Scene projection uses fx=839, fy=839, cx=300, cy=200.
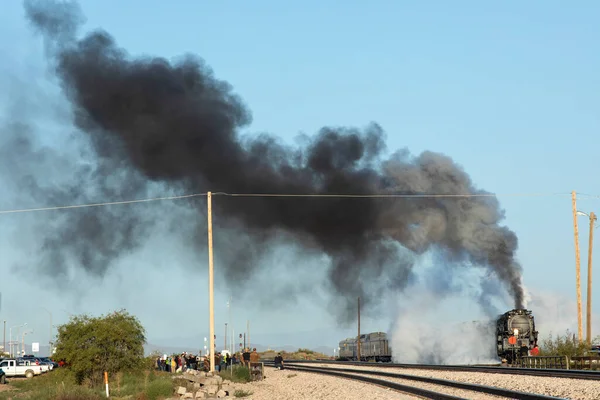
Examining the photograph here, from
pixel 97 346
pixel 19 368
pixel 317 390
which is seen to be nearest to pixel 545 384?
pixel 317 390

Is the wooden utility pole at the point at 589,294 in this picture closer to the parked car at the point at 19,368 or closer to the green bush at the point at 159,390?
the green bush at the point at 159,390

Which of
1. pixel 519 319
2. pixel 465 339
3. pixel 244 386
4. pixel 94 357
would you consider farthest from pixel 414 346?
pixel 94 357

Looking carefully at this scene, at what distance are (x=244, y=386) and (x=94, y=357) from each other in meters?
7.99

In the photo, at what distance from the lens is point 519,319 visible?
60.1 meters

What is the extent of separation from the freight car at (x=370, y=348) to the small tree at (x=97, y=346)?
3823cm

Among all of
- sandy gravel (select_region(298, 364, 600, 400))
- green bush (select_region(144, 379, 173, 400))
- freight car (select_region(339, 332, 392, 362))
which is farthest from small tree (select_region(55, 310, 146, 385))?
freight car (select_region(339, 332, 392, 362))

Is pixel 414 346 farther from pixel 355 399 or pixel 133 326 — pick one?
pixel 355 399

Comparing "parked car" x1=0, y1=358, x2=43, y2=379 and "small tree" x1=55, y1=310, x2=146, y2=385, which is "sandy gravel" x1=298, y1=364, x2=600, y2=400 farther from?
"parked car" x1=0, y1=358, x2=43, y2=379

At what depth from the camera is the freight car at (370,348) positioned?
79250 millimetres

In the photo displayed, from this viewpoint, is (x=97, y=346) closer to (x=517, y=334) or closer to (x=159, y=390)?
(x=159, y=390)

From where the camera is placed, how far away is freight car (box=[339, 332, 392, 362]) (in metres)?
79.2

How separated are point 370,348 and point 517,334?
92.3 feet

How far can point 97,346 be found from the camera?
4350cm

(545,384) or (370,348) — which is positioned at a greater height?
(545,384)
